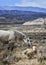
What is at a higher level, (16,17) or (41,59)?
(41,59)

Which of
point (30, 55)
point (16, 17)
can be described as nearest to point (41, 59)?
point (30, 55)

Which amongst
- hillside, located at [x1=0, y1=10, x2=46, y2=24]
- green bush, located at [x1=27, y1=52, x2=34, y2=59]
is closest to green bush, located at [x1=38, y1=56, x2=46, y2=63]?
green bush, located at [x1=27, y1=52, x2=34, y2=59]

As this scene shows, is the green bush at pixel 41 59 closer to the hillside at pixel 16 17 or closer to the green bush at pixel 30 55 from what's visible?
the green bush at pixel 30 55

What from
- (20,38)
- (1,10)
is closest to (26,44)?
(20,38)

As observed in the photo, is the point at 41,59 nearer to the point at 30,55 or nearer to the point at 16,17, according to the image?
the point at 30,55

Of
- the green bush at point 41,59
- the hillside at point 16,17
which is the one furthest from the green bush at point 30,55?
the hillside at point 16,17

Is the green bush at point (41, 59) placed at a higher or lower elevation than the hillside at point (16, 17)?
higher

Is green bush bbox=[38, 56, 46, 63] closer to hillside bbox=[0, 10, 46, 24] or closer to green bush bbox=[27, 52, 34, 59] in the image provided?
green bush bbox=[27, 52, 34, 59]

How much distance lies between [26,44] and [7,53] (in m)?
1.46

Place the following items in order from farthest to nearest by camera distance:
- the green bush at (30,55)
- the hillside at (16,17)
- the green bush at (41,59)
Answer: the hillside at (16,17) < the green bush at (30,55) < the green bush at (41,59)

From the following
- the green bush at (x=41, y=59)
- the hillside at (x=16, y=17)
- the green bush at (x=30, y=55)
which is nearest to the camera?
the green bush at (x=41, y=59)

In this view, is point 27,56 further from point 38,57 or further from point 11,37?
point 11,37

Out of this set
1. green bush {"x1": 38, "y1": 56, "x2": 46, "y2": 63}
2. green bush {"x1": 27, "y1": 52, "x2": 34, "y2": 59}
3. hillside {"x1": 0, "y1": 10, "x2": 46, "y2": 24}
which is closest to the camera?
green bush {"x1": 38, "y1": 56, "x2": 46, "y2": 63}

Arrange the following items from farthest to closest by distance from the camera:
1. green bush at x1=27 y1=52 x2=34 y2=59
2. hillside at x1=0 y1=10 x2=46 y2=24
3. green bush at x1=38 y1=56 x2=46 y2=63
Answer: hillside at x1=0 y1=10 x2=46 y2=24
green bush at x1=27 y1=52 x2=34 y2=59
green bush at x1=38 y1=56 x2=46 y2=63
